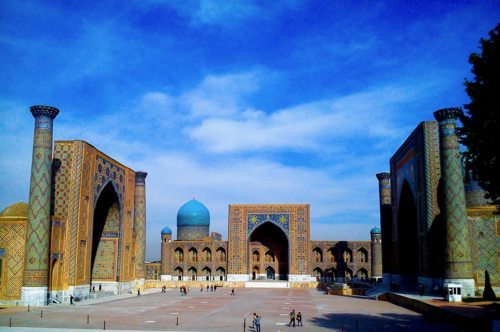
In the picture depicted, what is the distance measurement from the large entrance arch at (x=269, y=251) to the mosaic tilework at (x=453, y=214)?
30425mm

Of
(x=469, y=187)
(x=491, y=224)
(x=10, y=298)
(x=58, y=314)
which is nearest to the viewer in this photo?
(x=58, y=314)

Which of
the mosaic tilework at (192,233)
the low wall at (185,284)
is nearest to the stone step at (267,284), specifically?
the low wall at (185,284)

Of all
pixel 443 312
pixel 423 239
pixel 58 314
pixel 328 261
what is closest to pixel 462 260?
pixel 423 239

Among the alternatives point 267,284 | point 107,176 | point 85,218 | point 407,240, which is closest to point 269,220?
point 267,284

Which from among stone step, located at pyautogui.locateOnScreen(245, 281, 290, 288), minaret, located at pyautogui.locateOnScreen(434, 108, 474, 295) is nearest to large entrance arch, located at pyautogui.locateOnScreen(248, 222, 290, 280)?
stone step, located at pyautogui.locateOnScreen(245, 281, 290, 288)

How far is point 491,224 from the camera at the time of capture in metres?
26.7

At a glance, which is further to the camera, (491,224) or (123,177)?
(123,177)

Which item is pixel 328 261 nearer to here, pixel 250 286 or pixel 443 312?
pixel 250 286

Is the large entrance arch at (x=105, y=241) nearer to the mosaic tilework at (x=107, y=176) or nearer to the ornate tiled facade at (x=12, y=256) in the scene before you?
the mosaic tilework at (x=107, y=176)

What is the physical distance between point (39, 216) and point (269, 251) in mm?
33616

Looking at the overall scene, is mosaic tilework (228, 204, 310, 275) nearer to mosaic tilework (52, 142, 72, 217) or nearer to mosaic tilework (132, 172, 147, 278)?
mosaic tilework (132, 172, 147, 278)

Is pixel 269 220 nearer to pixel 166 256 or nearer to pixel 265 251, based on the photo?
pixel 265 251

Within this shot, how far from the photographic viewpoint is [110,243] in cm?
3319

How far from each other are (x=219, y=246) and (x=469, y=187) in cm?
2925
